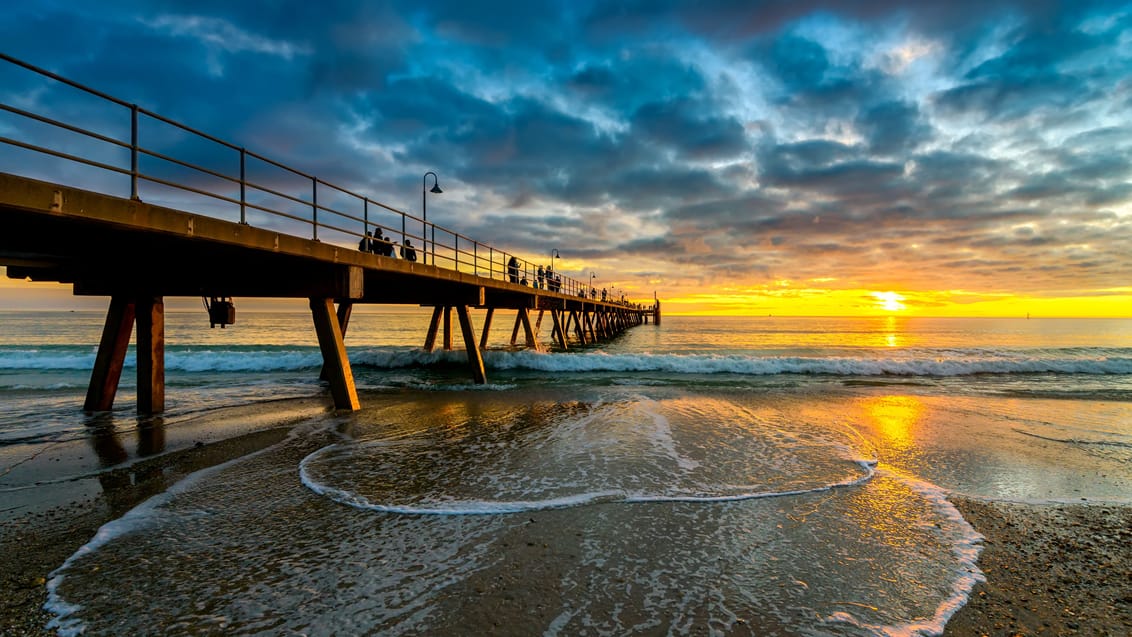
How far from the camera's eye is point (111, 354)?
32.6 ft

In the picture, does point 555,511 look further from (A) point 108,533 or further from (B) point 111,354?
(B) point 111,354

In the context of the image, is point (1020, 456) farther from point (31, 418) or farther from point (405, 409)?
point (31, 418)

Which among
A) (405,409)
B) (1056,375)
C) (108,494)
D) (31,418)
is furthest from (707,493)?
(1056,375)

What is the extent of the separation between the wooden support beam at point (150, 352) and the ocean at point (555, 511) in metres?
0.50

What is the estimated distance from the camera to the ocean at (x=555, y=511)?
10.0 feet

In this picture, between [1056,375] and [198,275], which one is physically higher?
[198,275]

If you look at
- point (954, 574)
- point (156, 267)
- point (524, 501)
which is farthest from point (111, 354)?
point (954, 574)

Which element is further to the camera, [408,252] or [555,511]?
[408,252]

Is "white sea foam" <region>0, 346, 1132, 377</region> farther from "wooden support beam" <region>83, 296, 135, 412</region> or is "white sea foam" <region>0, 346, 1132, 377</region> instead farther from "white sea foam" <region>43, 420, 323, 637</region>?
"white sea foam" <region>43, 420, 323, 637</region>

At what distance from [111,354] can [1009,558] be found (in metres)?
14.1

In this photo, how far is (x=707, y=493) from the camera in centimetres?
524

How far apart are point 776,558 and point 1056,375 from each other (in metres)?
22.9

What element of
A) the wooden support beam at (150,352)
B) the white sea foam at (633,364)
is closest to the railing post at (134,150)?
the wooden support beam at (150,352)

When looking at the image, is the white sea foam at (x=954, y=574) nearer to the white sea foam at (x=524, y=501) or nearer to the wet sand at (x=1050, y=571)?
the wet sand at (x=1050, y=571)
